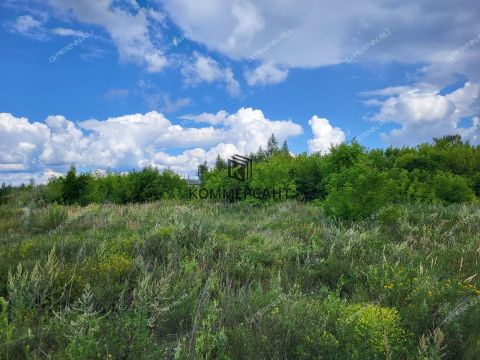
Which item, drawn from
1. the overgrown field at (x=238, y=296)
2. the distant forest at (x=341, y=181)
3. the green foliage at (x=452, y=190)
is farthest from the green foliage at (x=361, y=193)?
the green foliage at (x=452, y=190)

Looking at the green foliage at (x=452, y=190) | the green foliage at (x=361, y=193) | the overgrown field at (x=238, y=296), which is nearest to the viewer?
the overgrown field at (x=238, y=296)

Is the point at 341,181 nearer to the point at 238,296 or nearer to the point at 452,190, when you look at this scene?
the point at 238,296

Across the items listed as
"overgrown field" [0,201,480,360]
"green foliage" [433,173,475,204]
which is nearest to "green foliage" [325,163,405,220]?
"overgrown field" [0,201,480,360]

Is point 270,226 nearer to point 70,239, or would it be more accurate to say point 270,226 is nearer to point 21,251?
point 70,239

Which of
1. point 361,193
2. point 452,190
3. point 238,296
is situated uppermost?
point 452,190

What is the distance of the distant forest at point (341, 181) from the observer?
916cm

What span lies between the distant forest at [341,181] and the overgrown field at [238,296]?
1.29 metres

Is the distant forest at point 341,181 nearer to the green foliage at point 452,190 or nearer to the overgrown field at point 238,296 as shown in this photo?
the green foliage at point 452,190

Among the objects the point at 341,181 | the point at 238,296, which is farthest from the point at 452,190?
the point at 238,296

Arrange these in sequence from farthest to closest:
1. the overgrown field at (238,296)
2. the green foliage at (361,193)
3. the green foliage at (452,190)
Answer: the green foliage at (452,190) → the green foliage at (361,193) → the overgrown field at (238,296)

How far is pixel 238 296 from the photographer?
13.6 feet

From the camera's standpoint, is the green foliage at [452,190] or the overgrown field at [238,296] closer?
the overgrown field at [238,296]

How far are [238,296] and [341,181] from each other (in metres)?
6.14

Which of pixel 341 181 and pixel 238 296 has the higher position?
pixel 341 181
